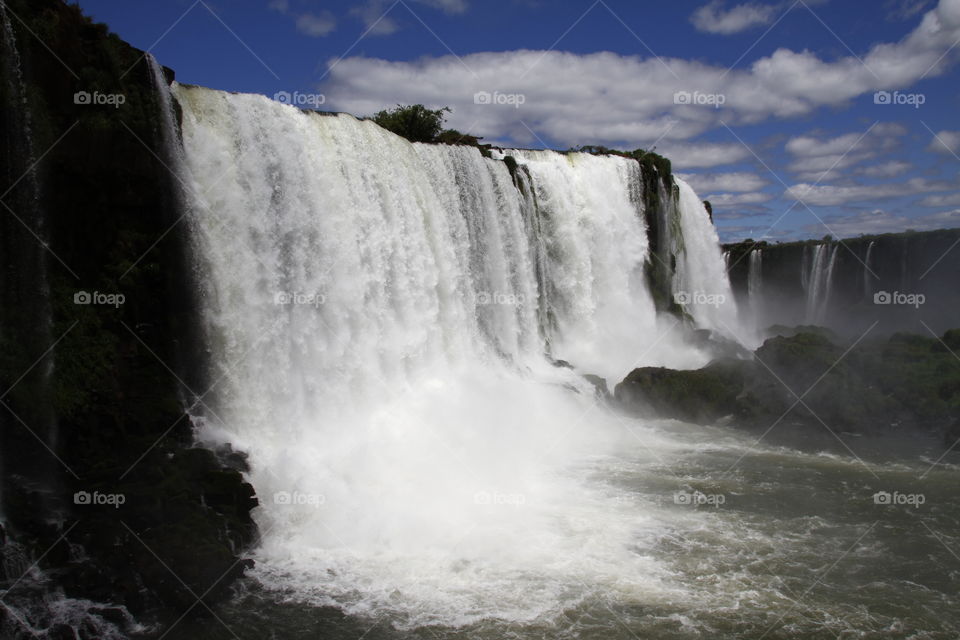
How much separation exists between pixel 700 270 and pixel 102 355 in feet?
79.0

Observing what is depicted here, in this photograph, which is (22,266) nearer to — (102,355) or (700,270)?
(102,355)

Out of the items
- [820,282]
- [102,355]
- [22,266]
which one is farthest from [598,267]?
[22,266]

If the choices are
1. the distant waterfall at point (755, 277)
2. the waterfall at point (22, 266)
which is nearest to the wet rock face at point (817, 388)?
the waterfall at point (22, 266)

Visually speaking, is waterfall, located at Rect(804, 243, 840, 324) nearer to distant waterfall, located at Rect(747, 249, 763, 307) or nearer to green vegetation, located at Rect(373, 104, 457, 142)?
distant waterfall, located at Rect(747, 249, 763, 307)

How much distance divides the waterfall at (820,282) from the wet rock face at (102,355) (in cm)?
2730

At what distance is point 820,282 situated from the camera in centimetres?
3100

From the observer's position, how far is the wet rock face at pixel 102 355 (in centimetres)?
862

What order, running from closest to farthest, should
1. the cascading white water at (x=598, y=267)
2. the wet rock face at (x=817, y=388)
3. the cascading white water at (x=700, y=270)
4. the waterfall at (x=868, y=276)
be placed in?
the wet rock face at (x=817, y=388)
the cascading white water at (x=598, y=267)
the cascading white water at (x=700, y=270)
the waterfall at (x=868, y=276)

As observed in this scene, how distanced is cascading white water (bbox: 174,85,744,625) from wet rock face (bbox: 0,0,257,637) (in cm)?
74

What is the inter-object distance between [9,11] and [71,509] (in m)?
6.25

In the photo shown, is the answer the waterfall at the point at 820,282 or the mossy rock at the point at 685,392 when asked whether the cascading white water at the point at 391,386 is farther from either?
the waterfall at the point at 820,282

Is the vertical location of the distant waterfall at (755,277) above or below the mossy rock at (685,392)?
above

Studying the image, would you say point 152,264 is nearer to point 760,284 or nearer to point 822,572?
point 822,572

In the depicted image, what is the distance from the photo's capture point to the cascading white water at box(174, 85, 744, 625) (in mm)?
9445
